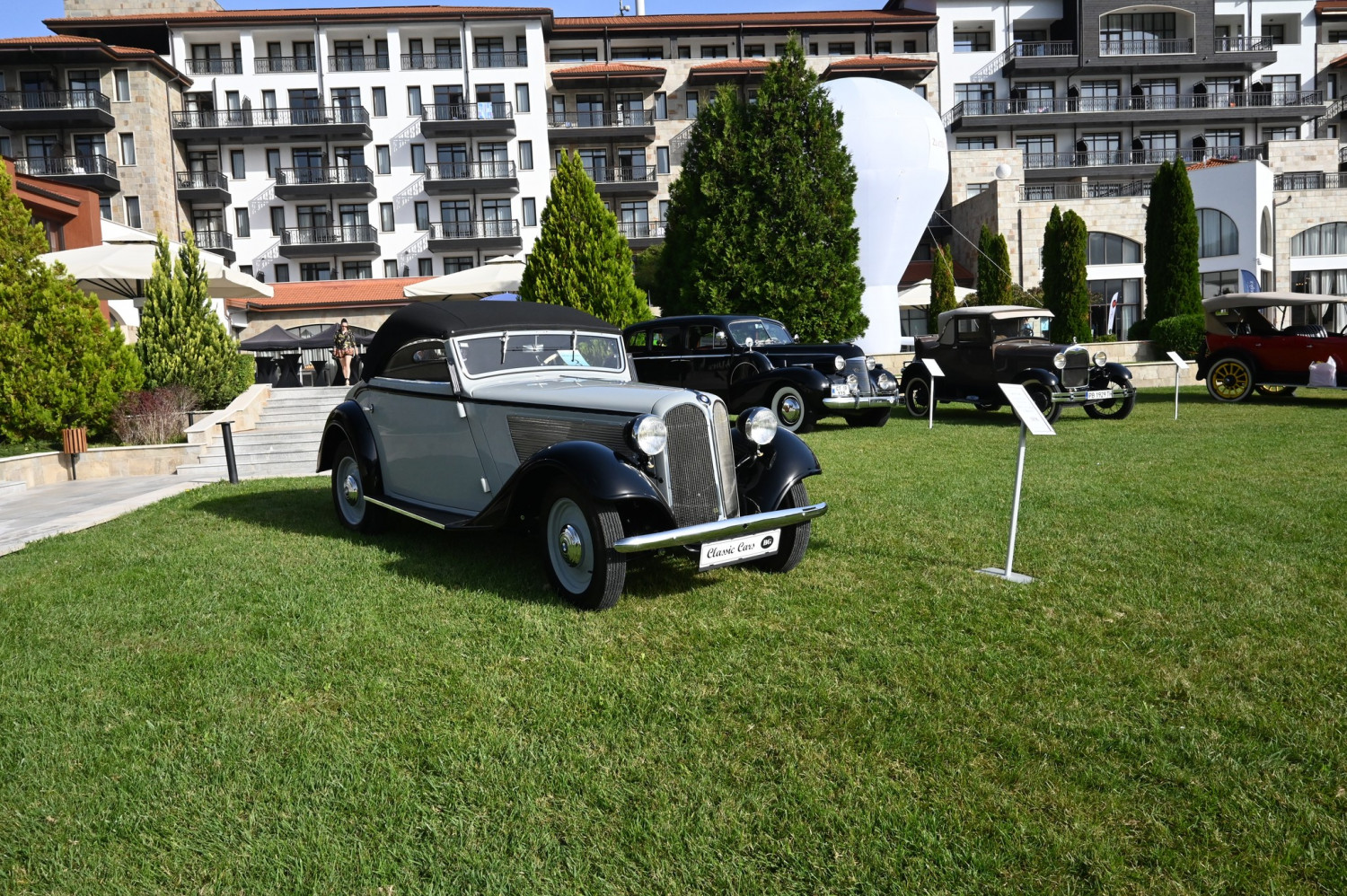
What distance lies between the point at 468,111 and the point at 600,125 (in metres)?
7.19

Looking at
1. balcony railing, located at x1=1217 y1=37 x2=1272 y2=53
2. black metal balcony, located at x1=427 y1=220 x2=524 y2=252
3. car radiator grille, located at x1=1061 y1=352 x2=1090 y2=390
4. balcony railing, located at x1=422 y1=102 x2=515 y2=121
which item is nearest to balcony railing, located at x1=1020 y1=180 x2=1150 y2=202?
balcony railing, located at x1=1217 y1=37 x2=1272 y2=53

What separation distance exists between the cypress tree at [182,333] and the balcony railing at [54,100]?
3468 cm

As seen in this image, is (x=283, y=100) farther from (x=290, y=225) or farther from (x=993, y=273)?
(x=993, y=273)

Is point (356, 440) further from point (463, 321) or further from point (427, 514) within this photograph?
point (463, 321)

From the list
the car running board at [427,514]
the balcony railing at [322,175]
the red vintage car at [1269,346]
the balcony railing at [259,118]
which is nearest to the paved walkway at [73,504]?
the car running board at [427,514]

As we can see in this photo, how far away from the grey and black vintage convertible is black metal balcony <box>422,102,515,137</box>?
137 ft

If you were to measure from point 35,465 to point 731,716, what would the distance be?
39.9 ft

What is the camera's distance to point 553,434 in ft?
19.2

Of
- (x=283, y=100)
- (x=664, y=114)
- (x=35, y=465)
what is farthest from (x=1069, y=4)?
(x=35, y=465)

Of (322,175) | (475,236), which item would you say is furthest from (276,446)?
(322,175)

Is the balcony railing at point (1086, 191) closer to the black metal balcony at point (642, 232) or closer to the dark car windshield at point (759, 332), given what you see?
the black metal balcony at point (642, 232)

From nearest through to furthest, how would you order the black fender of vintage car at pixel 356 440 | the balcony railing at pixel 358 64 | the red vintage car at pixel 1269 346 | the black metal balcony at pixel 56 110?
the black fender of vintage car at pixel 356 440, the red vintage car at pixel 1269 346, the black metal balcony at pixel 56 110, the balcony railing at pixel 358 64

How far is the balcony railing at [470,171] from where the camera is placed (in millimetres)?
46062

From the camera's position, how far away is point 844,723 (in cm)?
363
